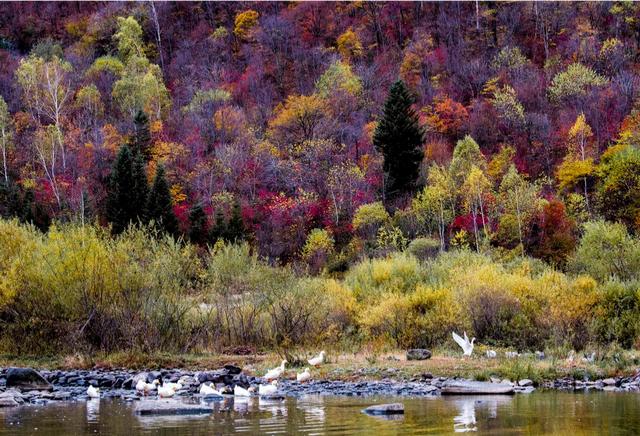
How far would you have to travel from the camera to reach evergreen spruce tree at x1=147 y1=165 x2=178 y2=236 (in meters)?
68.6

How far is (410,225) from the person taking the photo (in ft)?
225

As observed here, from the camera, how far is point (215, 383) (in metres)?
24.7

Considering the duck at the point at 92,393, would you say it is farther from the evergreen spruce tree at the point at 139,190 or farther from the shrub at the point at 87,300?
the evergreen spruce tree at the point at 139,190

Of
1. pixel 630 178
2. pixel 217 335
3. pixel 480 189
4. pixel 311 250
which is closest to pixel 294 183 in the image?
pixel 311 250

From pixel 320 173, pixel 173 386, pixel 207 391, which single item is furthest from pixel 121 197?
pixel 207 391

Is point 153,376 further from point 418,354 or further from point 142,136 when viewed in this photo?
point 142,136

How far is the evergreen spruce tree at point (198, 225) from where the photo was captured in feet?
236

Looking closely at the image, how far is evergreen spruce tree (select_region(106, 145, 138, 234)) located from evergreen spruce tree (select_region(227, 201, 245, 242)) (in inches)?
295

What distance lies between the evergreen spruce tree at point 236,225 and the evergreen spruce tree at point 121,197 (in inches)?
295

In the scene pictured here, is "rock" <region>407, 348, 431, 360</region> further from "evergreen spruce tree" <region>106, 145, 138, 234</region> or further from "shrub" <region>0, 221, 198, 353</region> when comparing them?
"evergreen spruce tree" <region>106, 145, 138, 234</region>

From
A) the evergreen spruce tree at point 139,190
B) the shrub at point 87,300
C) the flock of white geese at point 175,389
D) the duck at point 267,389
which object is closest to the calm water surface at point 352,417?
the flock of white geese at point 175,389

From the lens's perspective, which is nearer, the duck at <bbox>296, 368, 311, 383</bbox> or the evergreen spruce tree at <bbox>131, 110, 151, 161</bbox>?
the duck at <bbox>296, 368, 311, 383</bbox>

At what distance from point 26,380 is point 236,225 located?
45.6 meters

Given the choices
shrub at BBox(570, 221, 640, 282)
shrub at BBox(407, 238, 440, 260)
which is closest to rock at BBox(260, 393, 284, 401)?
shrub at BBox(570, 221, 640, 282)
